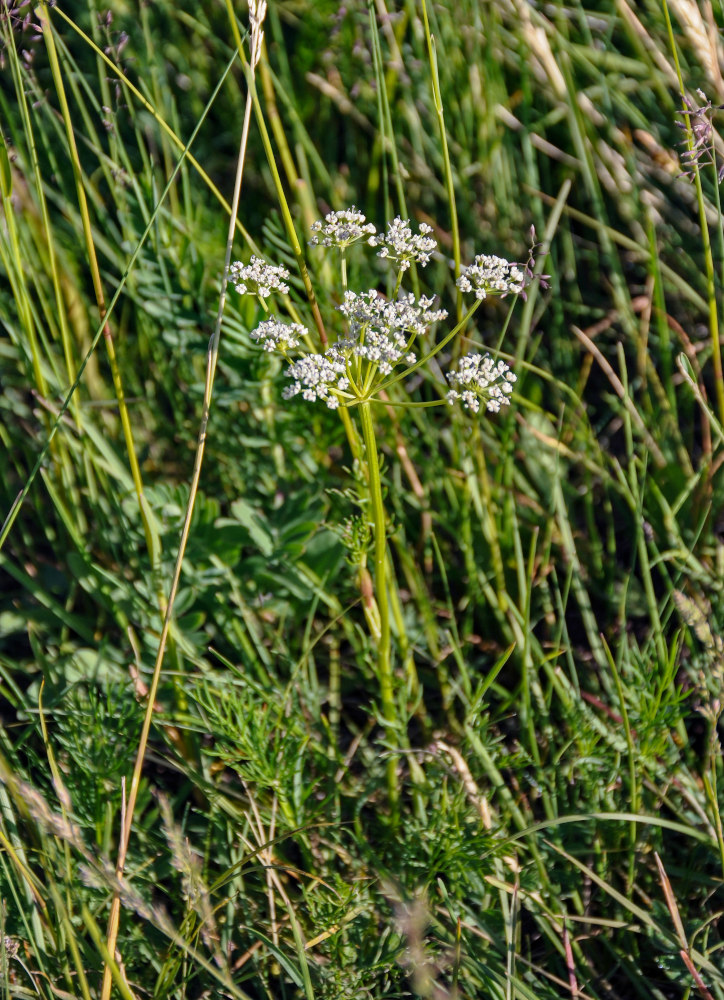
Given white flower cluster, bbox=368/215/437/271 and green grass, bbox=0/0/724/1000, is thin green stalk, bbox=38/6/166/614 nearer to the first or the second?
green grass, bbox=0/0/724/1000

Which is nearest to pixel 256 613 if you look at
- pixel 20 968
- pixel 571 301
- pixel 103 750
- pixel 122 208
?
pixel 103 750

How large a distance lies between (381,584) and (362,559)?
7 centimetres

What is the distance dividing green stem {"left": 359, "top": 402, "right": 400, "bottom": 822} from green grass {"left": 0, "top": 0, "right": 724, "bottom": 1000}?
0.03 metres

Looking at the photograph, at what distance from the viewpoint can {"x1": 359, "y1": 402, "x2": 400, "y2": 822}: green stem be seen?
0.99 metres

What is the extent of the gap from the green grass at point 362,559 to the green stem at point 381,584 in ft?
0.08

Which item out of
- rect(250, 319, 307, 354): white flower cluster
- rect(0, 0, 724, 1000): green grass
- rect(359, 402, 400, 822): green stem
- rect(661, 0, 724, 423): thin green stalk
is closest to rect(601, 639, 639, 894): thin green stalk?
rect(0, 0, 724, 1000): green grass

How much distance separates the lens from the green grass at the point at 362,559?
1.17 m

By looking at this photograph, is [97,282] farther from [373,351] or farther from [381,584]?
[381,584]

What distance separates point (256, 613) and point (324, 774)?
0.33 m

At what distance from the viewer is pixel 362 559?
114cm

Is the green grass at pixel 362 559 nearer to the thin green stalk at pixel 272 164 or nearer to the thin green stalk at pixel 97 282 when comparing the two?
the thin green stalk at pixel 97 282

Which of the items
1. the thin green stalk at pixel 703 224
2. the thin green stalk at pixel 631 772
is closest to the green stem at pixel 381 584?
the thin green stalk at pixel 631 772

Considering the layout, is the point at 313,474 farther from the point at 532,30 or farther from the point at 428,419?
the point at 532,30

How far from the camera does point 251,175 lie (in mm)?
1999
